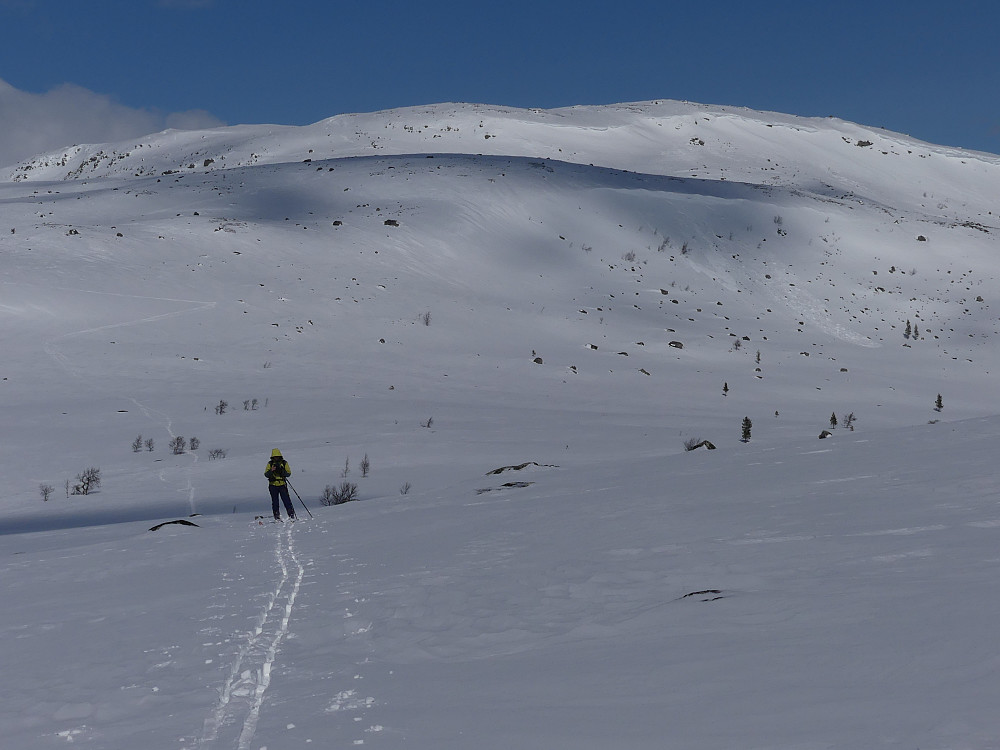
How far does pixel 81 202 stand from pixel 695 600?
36625 mm

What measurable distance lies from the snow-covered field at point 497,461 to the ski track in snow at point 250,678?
0.03 m

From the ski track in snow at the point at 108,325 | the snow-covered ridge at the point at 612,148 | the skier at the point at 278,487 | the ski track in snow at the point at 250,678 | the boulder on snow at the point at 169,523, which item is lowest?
the ski track in snow at the point at 250,678

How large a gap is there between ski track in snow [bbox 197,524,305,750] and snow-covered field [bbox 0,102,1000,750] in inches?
1.2

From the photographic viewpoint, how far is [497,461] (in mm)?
15117

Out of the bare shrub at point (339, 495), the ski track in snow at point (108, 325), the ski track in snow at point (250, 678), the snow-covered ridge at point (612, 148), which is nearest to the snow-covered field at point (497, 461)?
the ski track in snow at point (250, 678)

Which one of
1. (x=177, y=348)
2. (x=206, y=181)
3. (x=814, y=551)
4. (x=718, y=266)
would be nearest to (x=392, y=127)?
(x=206, y=181)

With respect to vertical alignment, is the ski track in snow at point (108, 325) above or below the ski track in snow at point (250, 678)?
above

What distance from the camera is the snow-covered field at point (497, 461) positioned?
13.5 feet

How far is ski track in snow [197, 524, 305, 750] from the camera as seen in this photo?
4023mm

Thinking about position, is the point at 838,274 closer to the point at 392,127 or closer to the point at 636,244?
the point at 636,244

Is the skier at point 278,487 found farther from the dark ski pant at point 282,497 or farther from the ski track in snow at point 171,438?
the ski track in snow at point 171,438

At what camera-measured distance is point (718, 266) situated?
35000 mm

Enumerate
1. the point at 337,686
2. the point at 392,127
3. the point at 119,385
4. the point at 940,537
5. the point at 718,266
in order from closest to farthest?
the point at 337,686
the point at 940,537
the point at 119,385
the point at 718,266
the point at 392,127

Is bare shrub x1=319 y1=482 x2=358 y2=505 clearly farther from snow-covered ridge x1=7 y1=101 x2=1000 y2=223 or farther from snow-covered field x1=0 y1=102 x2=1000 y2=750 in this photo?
snow-covered ridge x1=7 y1=101 x2=1000 y2=223
